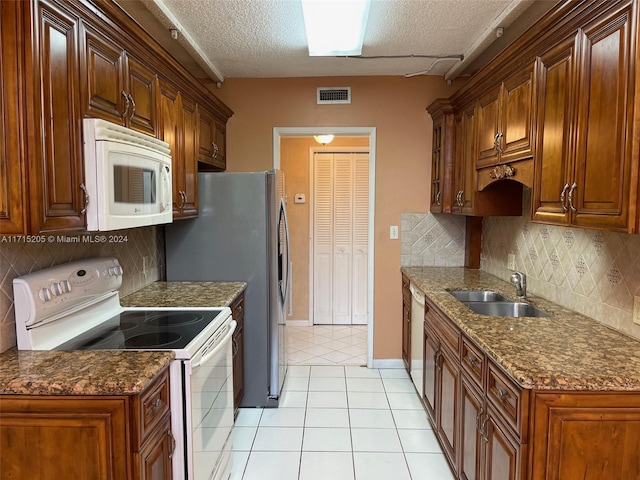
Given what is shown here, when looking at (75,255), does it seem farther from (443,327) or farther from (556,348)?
(556,348)

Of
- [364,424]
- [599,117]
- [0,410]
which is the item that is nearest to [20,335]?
[0,410]

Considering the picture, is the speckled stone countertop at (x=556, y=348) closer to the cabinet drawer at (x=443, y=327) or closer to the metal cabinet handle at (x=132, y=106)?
the cabinet drawer at (x=443, y=327)

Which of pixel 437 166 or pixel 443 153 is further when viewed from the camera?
pixel 437 166

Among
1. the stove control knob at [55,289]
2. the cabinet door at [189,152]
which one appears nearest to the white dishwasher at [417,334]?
the cabinet door at [189,152]

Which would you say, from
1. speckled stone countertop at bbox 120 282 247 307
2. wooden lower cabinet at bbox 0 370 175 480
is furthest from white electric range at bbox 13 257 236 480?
wooden lower cabinet at bbox 0 370 175 480

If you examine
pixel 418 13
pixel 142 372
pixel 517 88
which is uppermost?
pixel 418 13

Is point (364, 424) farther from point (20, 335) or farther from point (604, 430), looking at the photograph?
point (20, 335)

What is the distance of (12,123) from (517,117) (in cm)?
223

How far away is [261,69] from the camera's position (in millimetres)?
3465

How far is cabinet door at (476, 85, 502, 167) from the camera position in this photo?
2490mm

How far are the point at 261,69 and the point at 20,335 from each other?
2.67m

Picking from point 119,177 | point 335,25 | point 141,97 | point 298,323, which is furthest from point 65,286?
point 298,323

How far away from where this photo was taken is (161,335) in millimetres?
1869

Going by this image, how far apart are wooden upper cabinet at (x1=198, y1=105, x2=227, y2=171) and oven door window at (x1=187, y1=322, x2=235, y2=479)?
1.45m
